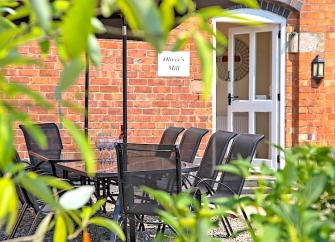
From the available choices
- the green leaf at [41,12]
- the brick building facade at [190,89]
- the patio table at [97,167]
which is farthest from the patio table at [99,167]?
the green leaf at [41,12]

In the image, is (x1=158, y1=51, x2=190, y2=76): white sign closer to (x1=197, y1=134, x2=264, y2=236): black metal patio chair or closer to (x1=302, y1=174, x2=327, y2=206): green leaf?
(x1=197, y1=134, x2=264, y2=236): black metal patio chair

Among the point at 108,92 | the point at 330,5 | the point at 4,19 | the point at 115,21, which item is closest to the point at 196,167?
the point at 115,21

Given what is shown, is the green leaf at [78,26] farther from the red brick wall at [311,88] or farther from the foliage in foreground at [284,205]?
the red brick wall at [311,88]

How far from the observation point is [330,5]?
8750 mm

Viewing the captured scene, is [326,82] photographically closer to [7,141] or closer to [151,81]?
[151,81]

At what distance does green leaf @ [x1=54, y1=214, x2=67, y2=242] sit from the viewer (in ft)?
2.95

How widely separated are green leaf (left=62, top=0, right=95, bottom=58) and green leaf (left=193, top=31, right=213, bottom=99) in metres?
0.14

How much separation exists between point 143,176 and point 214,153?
1341mm

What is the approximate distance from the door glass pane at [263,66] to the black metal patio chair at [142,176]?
206 inches

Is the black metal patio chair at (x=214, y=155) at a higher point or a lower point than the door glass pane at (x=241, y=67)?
lower

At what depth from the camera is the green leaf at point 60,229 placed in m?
0.90

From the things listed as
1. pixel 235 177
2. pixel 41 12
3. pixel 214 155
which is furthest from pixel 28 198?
pixel 41 12

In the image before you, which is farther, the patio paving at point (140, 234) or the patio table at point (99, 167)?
the patio paving at point (140, 234)

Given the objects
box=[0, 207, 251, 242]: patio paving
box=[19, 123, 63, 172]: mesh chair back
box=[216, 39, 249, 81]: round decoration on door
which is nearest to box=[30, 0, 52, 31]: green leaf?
box=[0, 207, 251, 242]: patio paving
